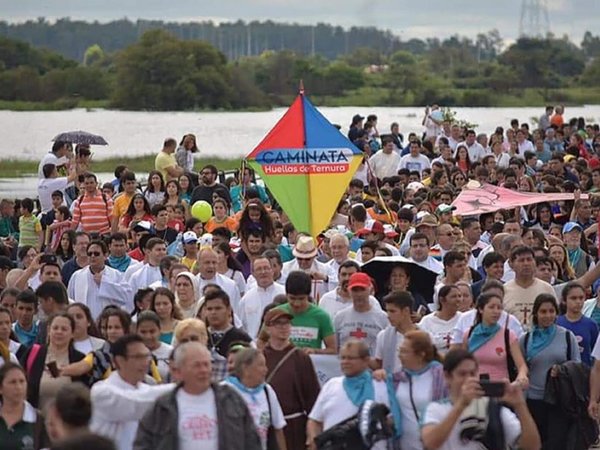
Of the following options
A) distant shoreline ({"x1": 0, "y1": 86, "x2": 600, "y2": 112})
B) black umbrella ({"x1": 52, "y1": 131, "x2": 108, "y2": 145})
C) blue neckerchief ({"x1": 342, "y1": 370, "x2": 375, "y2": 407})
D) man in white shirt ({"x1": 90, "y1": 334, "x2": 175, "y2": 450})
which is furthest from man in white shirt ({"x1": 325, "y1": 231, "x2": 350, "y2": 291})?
distant shoreline ({"x1": 0, "y1": 86, "x2": 600, "y2": 112})

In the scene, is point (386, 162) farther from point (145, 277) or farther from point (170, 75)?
point (170, 75)

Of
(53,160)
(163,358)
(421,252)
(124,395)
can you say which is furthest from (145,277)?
(53,160)

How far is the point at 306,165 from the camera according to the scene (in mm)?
17406

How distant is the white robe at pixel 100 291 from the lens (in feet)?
46.1

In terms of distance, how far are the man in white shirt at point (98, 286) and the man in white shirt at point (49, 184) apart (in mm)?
7641

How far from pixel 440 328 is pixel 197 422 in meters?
3.35

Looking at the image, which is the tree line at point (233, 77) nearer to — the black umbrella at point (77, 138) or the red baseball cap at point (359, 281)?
the black umbrella at point (77, 138)

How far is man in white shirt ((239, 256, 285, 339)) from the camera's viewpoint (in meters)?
12.7

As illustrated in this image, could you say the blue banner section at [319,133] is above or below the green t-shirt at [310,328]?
above

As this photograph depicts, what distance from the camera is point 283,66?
5315 inches

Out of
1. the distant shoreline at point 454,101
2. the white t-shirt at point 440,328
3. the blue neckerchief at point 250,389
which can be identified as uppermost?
the blue neckerchief at point 250,389

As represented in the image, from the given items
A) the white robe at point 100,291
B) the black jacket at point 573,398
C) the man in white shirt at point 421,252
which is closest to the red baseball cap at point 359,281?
the black jacket at point 573,398

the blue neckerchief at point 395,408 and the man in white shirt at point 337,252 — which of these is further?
the man in white shirt at point 337,252

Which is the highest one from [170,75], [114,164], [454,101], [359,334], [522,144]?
[359,334]
